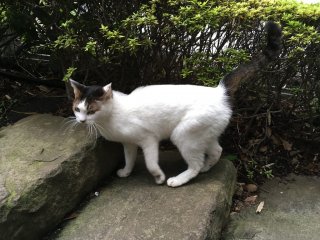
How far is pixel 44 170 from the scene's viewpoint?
342 cm

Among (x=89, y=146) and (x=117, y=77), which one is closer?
(x=89, y=146)

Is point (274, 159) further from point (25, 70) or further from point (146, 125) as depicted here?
point (25, 70)

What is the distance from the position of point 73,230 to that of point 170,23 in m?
1.95

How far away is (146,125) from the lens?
3.56m

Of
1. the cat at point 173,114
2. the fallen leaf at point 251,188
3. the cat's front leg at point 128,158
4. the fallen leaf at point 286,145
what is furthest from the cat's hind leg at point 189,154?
the fallen leaf at point 286,145

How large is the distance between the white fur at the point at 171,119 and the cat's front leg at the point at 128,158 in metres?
0.15

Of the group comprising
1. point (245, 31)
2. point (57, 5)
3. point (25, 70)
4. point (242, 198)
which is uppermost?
point (57, 5)

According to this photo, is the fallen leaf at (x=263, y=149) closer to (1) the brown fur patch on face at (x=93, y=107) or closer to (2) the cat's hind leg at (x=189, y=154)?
(2) the cat's hind leg at (x=189, y=154)

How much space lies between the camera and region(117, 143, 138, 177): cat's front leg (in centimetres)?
383

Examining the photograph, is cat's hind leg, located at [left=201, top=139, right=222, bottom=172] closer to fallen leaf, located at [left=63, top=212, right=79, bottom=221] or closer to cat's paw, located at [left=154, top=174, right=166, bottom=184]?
cat's paw, located at [left=154, top=174, right=166, bottom=184]

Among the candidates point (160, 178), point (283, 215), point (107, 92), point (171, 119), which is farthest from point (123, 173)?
point (283, 215)

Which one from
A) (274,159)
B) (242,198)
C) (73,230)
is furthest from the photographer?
(274,159)

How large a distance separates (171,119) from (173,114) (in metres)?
0.05

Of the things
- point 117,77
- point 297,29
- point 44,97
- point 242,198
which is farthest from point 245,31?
point 44,97
